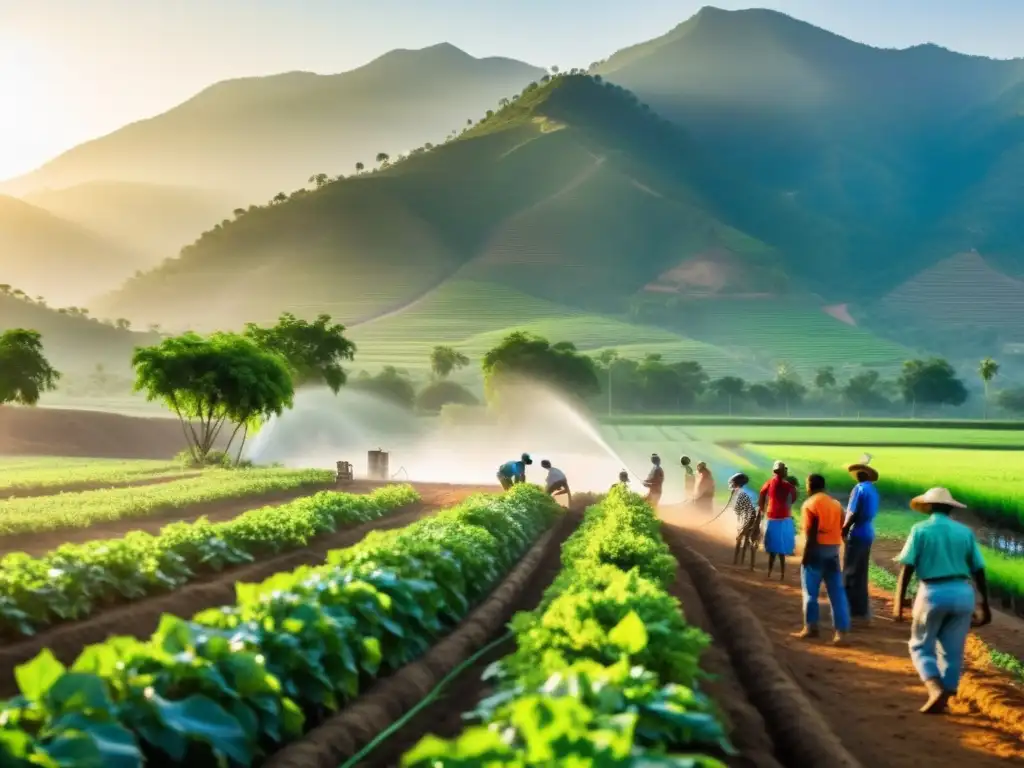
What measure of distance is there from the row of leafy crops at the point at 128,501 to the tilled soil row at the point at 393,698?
10777 mm

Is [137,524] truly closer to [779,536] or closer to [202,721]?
[779,536]

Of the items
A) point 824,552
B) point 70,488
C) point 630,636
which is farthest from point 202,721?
point 70,488

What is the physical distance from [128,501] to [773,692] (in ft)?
59.1

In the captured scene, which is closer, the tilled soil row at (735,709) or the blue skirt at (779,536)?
the tilled soil row at (735,709)

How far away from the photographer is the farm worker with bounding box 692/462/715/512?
87.7 feet

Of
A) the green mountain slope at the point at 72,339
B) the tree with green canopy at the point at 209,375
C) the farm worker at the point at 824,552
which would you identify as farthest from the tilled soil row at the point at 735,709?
the green mountain slope at the point at 72,339

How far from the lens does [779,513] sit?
17234 millimetres

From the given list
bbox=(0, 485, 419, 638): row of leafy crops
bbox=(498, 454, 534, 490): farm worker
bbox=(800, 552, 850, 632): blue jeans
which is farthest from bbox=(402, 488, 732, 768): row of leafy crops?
bbox=(498, 454, 534, 490): farm worker

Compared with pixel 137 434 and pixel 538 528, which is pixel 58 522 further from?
pixel 137 434

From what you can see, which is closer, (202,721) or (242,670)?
(202,721)

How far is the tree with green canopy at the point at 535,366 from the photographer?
89.9 metres

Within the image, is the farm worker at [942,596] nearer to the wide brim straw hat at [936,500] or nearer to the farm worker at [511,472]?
the wide brim straw hat at [936,500]

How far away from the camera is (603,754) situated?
375 centimetres

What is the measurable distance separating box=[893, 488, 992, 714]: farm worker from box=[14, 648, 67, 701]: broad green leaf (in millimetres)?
7272
